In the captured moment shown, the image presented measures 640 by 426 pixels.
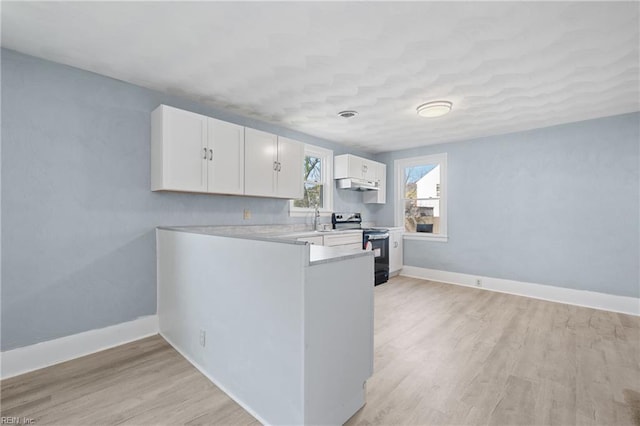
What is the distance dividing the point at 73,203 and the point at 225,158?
4.45 feet

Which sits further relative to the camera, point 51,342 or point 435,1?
point 51,342

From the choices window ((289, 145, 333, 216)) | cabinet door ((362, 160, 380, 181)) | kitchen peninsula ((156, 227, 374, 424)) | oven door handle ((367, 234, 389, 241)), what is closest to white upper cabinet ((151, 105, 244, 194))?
kitchen peninsula ((156, 227, 374, 424))

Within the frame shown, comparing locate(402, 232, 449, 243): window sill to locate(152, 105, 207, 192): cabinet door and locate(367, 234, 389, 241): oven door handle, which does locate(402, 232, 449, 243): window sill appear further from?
locate(152, 105, 207, 192): cabinet door

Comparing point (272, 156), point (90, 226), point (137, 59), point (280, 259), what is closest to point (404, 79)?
point (272, 156)

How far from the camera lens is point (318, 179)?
489cm

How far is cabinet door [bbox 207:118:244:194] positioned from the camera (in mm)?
3000

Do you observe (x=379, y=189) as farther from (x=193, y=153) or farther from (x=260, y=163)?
(x=193, y=153)

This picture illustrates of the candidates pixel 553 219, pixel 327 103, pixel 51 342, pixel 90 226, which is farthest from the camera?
pixel 553 219

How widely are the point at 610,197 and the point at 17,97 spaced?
20.4 ft

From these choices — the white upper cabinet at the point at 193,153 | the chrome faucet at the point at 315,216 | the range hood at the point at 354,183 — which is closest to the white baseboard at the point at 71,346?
the white upper cabinet at the point at 193,153

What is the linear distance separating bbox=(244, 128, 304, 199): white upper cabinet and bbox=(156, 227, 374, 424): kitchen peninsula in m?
1.33

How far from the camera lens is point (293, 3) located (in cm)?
173

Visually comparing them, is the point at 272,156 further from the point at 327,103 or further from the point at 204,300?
the point at 204,300

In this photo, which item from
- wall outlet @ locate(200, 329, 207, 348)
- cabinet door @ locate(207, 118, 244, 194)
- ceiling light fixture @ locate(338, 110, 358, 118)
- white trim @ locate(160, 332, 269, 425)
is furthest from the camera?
ceiling light fixture @ locate(338, 110, 358, 118)
